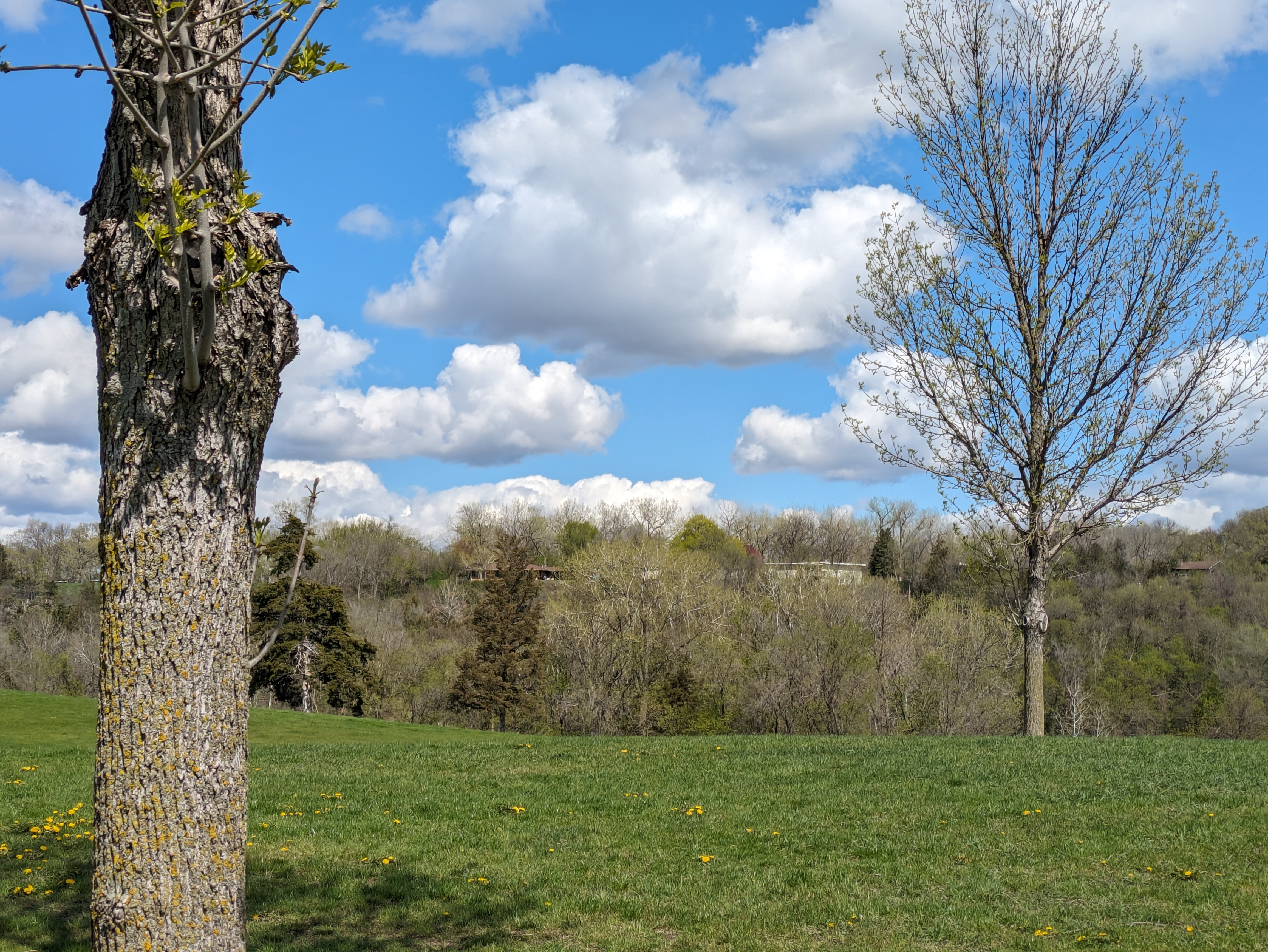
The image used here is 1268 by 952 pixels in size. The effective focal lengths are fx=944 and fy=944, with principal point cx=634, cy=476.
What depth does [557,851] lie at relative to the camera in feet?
25.1

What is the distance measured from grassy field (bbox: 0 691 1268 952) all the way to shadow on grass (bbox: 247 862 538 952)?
21 mm

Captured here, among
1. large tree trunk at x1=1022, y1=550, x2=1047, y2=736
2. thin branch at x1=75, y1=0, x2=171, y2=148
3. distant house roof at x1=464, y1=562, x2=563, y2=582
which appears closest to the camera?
thin branch at x1=75, y1=0, x2=171, y2=148

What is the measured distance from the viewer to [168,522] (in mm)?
3287

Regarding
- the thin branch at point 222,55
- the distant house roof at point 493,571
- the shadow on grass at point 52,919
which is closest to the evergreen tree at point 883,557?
the distant house roof at point 493,571

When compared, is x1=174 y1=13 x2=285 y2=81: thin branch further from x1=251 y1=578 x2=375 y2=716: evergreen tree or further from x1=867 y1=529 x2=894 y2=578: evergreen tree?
x1=867 y1=529 x2=894 y2=578: evergreen tree

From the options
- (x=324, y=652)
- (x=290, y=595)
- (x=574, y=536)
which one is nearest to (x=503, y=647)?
(x=324, y=652)

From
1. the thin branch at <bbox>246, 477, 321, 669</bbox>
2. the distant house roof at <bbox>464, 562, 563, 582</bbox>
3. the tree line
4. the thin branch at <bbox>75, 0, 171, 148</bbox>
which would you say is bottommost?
the tree line

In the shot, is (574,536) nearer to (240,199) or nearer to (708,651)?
(708,651)

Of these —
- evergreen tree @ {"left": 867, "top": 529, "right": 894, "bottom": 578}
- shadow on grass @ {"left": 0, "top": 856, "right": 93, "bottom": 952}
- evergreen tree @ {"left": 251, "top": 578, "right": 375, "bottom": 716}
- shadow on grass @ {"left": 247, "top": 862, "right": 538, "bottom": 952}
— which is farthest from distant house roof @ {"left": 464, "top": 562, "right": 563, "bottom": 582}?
shadow on grass @ {"left": 0, "top": 856, "right": 93, "bottom": 952}

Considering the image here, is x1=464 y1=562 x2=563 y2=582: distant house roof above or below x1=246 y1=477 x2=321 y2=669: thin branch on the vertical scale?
below

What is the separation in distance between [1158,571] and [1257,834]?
74578 millimetres

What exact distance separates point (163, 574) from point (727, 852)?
5637 millimetres

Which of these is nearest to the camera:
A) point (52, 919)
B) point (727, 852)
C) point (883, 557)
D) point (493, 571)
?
point (52, 919)

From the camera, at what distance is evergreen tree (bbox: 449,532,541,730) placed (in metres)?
37.3
